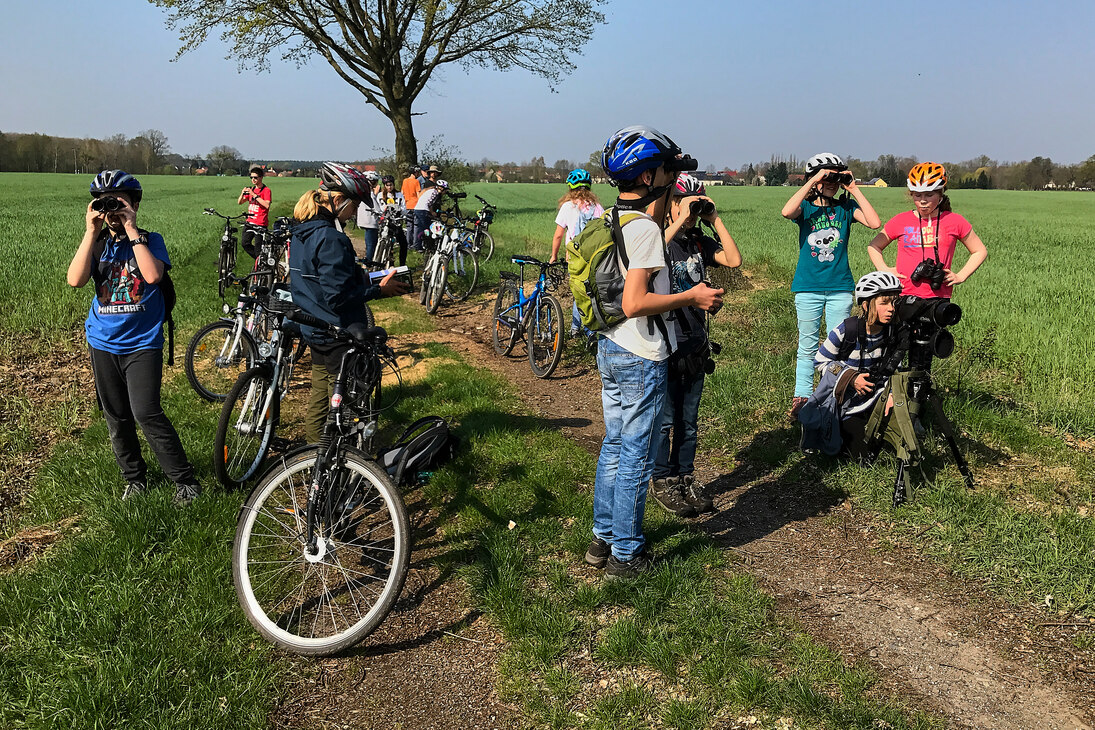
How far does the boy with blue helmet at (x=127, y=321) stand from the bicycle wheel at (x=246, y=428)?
0.27 metres

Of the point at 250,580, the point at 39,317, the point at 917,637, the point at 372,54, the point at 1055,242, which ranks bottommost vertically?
the point at 917,637

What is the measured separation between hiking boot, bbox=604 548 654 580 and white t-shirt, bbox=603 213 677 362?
1187 millimetres

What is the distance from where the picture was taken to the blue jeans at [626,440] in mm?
3484

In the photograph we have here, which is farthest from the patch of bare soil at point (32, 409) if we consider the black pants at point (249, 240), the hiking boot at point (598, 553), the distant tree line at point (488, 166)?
the distant tree line at point (488, 166)

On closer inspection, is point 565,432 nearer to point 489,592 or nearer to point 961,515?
point 489,592

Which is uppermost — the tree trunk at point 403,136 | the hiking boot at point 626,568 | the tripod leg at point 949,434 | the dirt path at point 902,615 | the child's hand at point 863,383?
the tree trunk at point 403,136

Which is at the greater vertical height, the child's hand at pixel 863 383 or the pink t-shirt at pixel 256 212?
the pink t-shirt at pixel 256 212

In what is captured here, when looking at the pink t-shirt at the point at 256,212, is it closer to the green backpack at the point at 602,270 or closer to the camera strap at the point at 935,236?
the green backpack at the point at 602,270

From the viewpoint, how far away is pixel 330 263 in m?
4.12

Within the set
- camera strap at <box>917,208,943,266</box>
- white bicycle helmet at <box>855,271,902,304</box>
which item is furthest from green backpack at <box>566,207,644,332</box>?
camera strap at <box>917,208,943,266</box>

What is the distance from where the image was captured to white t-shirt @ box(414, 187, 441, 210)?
13.2 metres

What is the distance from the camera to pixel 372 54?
24578 millimetres

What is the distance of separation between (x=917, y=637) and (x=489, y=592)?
2202 millimetres

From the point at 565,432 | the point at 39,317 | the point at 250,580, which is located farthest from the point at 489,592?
the point at 39,317
